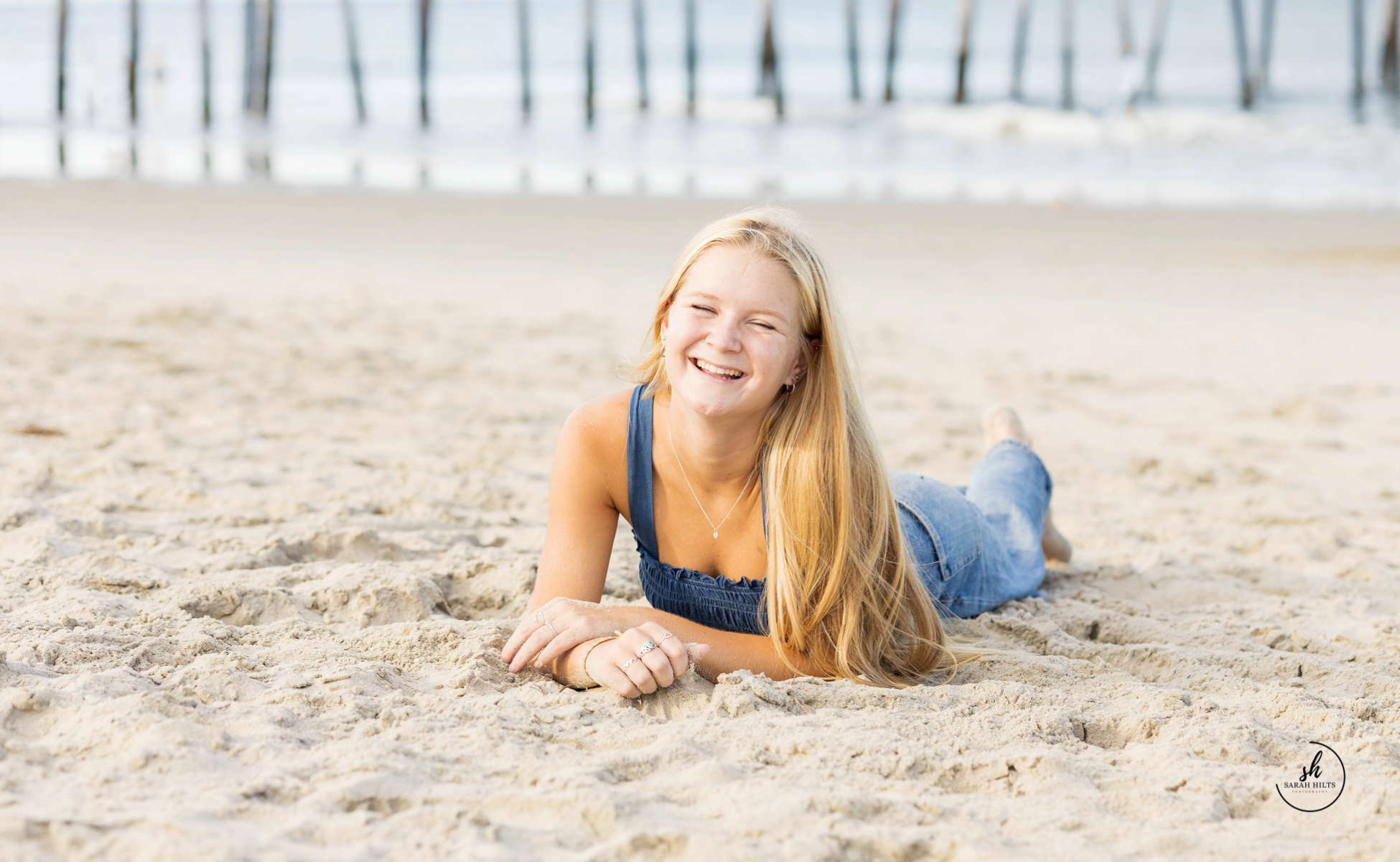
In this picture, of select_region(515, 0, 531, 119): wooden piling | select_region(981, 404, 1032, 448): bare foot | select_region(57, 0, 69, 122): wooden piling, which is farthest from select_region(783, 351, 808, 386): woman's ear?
select_region(515, 0, 531, 119): wooden piling

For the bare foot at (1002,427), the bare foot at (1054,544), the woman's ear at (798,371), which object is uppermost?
the woman's ear at (798,371)

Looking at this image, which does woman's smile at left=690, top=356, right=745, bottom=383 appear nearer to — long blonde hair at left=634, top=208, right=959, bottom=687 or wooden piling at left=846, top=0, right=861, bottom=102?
long blonde hair at left=634, top=208, right=959, bottom=687

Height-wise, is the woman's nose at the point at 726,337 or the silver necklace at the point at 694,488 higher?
the woman's nose at the point at 726,337

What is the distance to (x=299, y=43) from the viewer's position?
42.7m

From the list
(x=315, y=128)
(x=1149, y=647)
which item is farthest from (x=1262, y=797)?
(x=315, y=128)

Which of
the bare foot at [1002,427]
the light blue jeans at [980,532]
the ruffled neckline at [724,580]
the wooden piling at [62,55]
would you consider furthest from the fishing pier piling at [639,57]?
the ruffled neckline at [724,580]

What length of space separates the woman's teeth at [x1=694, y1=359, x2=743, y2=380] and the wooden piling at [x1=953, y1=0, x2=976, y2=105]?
21592 millimetres

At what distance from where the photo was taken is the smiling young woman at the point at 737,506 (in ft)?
7.71

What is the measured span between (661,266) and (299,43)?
38.9m

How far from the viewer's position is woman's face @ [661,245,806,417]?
7.65 feet

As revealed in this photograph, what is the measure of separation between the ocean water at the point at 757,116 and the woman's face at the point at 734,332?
11.3 m

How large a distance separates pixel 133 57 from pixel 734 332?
19930mm

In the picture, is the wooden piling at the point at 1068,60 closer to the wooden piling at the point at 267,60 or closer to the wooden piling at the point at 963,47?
the wooden piling at the point at 963,47

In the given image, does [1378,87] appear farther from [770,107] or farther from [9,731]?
[9,731]
